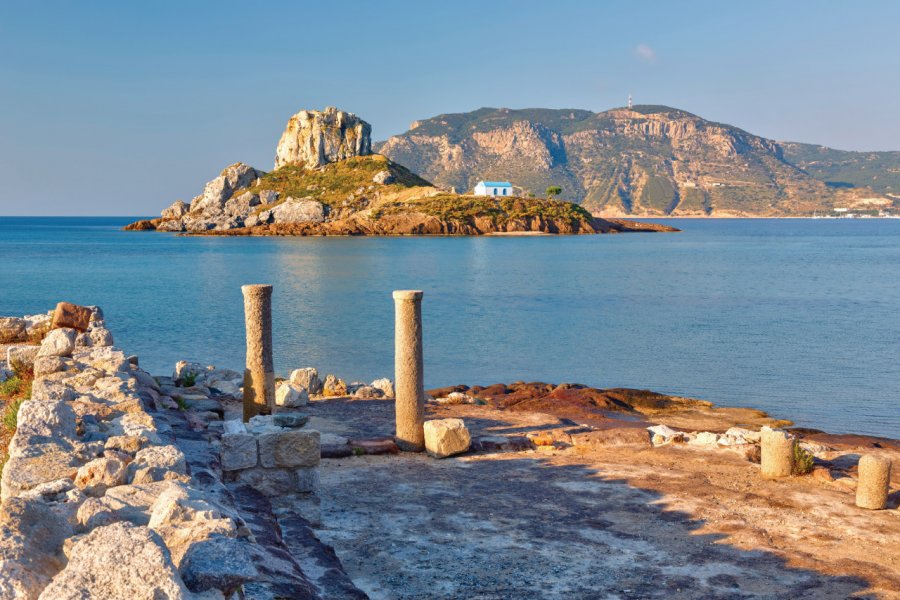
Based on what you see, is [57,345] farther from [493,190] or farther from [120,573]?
[493,190]

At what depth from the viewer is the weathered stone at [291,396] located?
16.4m

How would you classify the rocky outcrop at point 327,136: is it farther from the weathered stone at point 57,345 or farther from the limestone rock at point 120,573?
the limestone rock at point 120,573

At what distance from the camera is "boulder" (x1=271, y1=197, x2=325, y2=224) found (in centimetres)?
12925

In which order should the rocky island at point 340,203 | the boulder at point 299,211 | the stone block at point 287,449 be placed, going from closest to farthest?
the stone block at point 287,449
the rocky island at point 340,203
the boulder at point 299,211

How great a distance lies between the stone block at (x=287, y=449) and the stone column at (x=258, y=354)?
387 cm

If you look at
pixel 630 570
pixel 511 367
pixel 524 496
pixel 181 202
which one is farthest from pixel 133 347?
pixel 181 202

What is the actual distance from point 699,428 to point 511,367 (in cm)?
1142

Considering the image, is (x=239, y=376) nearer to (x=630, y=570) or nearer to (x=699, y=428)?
(x=699, y=428)

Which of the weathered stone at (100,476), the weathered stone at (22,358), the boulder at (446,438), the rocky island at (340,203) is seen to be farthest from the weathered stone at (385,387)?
the rocky island at (340,203)

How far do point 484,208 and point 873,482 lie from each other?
123 m

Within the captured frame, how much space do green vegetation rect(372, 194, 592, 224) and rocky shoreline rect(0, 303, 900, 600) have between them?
108 metres

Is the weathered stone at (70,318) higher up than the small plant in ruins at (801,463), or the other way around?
the weathered stone at (70,318)

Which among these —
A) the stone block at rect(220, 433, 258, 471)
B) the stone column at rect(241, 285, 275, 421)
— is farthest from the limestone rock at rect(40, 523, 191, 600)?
the stone column at rect(241, 285, 275, 421)

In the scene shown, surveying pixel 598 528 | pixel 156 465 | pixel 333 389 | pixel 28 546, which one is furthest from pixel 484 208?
pixel 28 546
